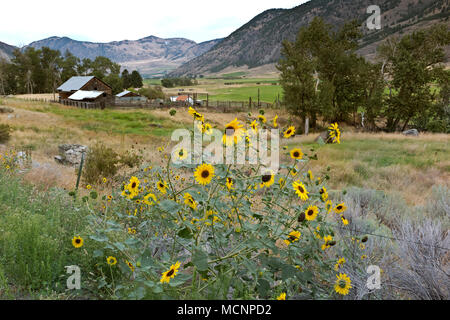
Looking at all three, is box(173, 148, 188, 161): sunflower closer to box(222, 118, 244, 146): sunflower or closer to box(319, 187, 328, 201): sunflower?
box(222, 118, 244, 146): sunflower

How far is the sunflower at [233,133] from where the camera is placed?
190 cm

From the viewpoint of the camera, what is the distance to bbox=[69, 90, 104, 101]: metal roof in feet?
148

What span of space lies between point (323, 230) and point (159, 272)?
1.29m

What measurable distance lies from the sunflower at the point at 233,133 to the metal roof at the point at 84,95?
157ft

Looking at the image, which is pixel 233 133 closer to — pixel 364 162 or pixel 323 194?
pixel 323 194

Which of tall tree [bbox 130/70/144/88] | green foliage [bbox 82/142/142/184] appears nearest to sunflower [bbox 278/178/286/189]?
green foliage [bbox 82/142/142/184]

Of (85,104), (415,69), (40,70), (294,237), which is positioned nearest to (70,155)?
(294,237)

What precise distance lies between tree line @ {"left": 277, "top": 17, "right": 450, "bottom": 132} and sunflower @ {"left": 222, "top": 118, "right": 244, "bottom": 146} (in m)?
27.3

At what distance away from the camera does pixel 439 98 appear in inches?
1203

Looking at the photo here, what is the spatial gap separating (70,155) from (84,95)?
3778 cm

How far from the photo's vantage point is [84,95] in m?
45.9

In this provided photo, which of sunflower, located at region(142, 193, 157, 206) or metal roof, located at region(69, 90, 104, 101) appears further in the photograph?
metal roof, located at region(69, 90, 104, 101)
